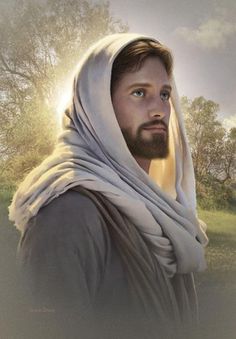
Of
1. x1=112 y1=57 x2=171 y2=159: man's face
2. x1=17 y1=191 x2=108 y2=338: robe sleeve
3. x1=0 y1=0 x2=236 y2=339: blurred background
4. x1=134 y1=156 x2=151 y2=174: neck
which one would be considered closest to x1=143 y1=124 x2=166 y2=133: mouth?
x1=112 y1=57 x2=171 y2=159: man's face

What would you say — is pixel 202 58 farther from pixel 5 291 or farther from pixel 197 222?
pixel 5 291

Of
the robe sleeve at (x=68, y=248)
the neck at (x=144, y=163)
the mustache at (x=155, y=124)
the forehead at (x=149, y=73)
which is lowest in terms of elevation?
the robe sleeve at (x=68, y=248)

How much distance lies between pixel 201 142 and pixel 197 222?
32cm

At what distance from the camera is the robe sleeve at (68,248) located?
5.00 feet

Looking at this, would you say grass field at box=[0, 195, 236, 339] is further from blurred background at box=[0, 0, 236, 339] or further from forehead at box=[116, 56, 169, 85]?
forehead at box=[116, 56, 169, 85]

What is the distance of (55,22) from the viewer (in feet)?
6.42

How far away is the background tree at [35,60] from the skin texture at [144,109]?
0.22m

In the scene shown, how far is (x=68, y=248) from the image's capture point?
152 centimetres

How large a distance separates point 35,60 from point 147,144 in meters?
0.50

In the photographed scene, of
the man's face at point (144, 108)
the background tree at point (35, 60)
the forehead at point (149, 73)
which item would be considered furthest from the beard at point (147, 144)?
the background tree at point (35, 60)

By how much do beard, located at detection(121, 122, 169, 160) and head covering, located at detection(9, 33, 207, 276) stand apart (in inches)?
1.7

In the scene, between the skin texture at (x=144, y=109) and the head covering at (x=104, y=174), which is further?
the skin texture at (x=144, y=109)

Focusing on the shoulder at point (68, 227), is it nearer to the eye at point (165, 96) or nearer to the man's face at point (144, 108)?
the man's face at point (144, 108)

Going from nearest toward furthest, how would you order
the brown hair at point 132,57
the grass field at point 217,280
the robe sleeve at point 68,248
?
the robe sleeve at point 68,248 → the brown hair at point 132,57 → the grass field at point 217,280
